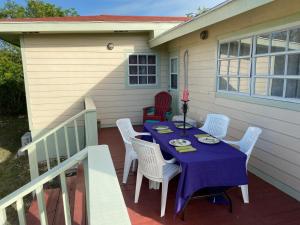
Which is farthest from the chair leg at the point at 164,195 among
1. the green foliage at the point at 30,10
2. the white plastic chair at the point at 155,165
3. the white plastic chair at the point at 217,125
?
the green foliage at the point at 30,10

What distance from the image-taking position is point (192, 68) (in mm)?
5152

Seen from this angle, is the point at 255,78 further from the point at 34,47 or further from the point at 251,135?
the point at 34,47

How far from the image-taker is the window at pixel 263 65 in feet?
8.72

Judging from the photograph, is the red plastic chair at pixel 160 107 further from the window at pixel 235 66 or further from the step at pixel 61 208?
the step at pixel 61 208

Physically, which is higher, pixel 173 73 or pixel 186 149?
pixel 173 73

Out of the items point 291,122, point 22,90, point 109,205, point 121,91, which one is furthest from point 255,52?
point 22,90

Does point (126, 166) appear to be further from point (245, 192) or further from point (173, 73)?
point (173, 73)

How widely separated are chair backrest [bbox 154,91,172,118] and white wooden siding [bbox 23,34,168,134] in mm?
575

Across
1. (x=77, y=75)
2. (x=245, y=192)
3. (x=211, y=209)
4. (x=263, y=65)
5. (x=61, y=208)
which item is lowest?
(x=61, y=208)

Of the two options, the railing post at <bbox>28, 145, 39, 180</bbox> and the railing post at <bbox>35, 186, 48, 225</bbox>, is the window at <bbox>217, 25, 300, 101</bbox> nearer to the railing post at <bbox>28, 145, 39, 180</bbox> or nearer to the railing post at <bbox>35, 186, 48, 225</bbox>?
the railing post at <bbox>35, 186, 48, 225</bbox>

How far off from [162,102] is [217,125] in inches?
104

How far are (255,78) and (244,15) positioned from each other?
2.89 feet

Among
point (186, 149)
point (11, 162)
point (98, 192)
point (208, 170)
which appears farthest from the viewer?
point (11, 162)

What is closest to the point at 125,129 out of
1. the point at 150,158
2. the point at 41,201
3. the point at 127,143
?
the point at 127,143
